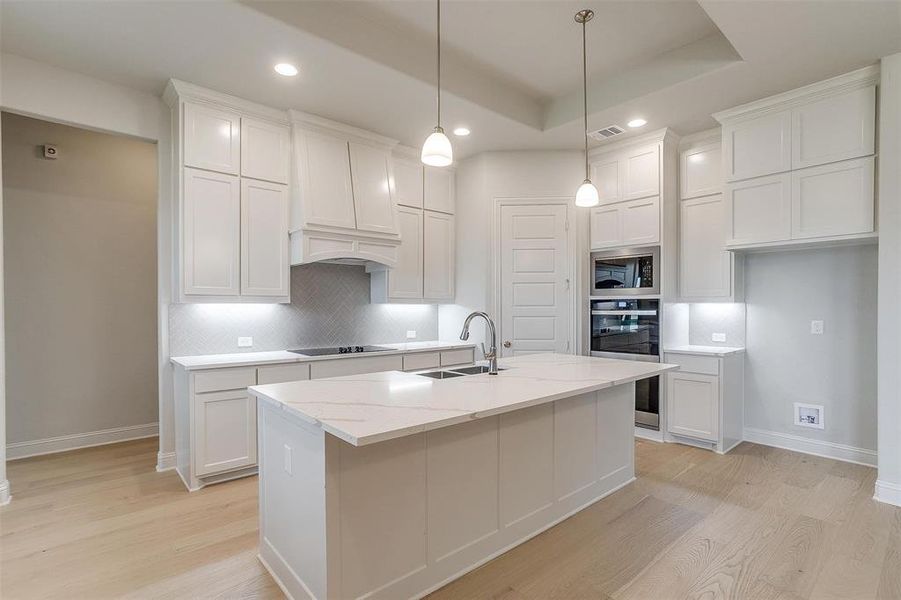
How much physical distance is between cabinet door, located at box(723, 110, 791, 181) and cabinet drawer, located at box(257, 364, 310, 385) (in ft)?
12.4

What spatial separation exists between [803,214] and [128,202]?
5700 millimetres

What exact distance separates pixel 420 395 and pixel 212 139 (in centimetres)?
265

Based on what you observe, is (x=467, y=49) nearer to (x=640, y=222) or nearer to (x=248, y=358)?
(x=640, y=222)

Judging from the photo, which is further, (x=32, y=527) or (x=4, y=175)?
(x=4, y=175)

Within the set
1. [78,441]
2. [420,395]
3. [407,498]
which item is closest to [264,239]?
[420,395]

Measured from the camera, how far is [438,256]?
4.92m

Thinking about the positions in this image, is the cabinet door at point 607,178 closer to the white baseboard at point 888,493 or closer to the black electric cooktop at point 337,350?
the black electric cooktop at point 337,350

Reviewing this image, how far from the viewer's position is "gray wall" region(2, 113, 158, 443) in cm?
375

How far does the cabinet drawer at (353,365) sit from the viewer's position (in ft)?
11.9

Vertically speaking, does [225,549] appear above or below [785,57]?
below

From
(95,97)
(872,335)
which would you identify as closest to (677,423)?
(872,335)

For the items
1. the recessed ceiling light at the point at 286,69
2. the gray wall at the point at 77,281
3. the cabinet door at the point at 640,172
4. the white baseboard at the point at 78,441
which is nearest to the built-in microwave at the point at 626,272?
the cabinet door at the point at 640,172

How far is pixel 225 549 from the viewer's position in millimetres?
2361

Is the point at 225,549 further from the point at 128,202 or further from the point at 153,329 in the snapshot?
the point at 128,202
